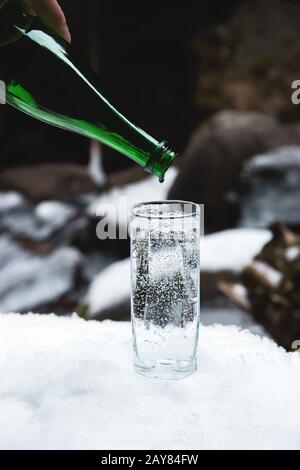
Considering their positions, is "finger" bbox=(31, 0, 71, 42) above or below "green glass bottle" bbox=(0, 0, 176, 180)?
above

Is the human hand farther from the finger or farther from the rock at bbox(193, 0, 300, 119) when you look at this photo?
the rock at bbox(193, 0, 300, 119)

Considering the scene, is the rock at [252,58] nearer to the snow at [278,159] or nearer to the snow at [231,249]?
the snow at [278,159]

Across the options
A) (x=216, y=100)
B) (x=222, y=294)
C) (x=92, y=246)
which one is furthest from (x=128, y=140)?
(x=216, y=100)

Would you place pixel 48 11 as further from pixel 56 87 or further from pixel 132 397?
pixel 132 397

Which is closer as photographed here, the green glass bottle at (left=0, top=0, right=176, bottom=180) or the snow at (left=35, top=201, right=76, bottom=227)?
the green glass bottle at (left=0, top=0, right=176, bottom=180)

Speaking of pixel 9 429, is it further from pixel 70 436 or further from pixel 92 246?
pixel 92 246

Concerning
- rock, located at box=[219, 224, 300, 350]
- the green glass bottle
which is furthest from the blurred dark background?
the green glass bottle

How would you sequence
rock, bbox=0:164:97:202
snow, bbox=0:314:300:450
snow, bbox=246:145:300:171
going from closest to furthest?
snow, bbox=0:314:300:450, snow, bbox=246:145:300:171, rock, bbox=0:164:97:202

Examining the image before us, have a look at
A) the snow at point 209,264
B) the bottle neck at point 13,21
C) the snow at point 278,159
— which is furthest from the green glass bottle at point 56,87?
the snow at point 278,159
